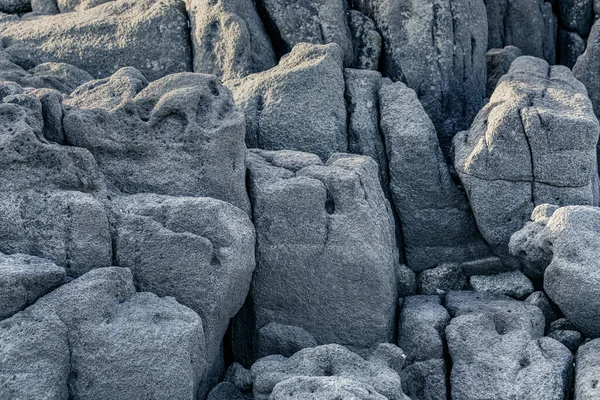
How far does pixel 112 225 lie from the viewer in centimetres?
1061

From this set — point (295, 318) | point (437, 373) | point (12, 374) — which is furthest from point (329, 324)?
point (12, 374)

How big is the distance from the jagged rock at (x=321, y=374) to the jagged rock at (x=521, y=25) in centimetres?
943

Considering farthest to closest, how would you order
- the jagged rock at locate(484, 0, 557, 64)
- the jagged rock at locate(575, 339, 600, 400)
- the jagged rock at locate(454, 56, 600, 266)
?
the jagged rock at locate(484, 0, 557, 64) < the jagged rock at locate(454, 56, 600, 266) < the jagged rock at locate(575, 339, 600, 400)

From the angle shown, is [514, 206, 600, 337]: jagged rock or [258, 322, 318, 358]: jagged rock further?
[258, 322, 318, 358]: jagged rock

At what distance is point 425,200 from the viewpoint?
44.6 feet

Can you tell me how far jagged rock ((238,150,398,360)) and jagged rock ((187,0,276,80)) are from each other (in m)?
3.95

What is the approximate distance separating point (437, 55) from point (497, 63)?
6.63 feet

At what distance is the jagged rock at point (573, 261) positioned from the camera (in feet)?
36.4

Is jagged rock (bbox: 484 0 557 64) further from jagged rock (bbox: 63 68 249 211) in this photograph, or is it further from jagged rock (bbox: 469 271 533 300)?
jagged rock (bbox: 63 68 249 211)

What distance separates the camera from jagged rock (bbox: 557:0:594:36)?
18172 millimetres

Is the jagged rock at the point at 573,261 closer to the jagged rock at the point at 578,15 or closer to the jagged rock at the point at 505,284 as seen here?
the jagged rock at the point at 505,284

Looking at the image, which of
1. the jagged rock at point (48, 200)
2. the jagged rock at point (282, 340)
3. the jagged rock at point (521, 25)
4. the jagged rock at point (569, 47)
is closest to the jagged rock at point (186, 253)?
the jagged rock at point (48, 200)

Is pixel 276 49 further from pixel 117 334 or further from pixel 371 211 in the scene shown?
pixel 117 334

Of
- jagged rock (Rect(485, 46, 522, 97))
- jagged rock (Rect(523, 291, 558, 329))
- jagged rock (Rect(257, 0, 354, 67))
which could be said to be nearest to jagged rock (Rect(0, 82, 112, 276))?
jagged rock (Rect(523, 291, 558, 329))
